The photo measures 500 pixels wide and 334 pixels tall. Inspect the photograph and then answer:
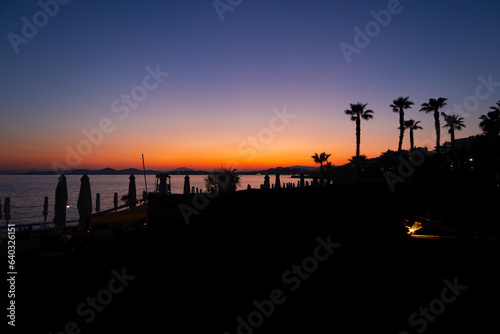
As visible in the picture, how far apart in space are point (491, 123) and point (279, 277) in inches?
1463

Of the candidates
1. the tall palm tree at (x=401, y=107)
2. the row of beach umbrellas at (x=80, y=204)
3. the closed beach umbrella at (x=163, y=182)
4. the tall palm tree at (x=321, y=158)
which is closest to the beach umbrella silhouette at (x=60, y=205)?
the row of beach umbrellas at (x=80, y=204)

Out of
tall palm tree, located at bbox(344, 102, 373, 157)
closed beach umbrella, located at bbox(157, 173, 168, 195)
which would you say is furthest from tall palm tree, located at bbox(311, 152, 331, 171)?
closed beach umbrella, located at bbox(157, 173, 168, 195)

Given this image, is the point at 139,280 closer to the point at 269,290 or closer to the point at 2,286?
the point at 269,290

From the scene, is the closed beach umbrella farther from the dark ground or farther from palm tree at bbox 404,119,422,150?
palm tree at bbox 404,119,422,150

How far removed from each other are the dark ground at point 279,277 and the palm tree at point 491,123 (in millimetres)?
30601

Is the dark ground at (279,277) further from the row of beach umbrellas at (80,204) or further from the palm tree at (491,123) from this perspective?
the palm tree at (491,123)

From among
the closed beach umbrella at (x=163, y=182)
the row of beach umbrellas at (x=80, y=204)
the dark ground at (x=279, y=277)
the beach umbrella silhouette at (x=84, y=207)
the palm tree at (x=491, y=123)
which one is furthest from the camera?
the palm tree at (x=491, y=123)

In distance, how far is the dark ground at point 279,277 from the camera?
4.81 meters

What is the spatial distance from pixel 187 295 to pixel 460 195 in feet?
32.1

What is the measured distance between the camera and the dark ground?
4.81 meters

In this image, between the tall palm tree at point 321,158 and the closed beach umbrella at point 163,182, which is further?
the tall palm tree at point 321,158

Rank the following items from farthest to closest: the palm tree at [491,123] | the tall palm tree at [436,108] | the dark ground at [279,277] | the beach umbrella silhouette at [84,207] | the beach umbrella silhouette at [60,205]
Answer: the tall palm tree at [436,108] < the palm tree at [491,123] < the beach umbrella silhouette at [60,205] < the beach umbrella silhouette at [84,207] < the dark ground at [279,277]

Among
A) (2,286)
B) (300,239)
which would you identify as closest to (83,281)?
(2,286)

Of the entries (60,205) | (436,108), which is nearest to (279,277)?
(60,205)
